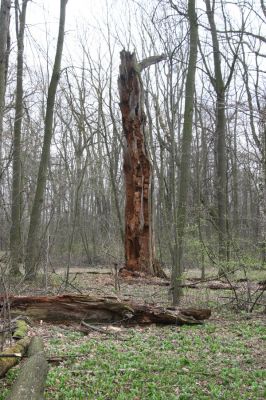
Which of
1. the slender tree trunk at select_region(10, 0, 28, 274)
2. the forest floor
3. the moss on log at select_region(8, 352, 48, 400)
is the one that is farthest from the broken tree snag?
the moss on log at select_region(8, 352, 48, 400)

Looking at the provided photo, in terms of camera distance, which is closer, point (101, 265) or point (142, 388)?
point (142, 388)

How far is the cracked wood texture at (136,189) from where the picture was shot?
14.4m

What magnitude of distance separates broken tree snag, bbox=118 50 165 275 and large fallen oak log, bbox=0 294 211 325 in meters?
6.90

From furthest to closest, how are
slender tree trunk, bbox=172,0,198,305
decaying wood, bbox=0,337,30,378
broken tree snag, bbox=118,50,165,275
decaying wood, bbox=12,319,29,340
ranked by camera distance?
broken tree snag, bbox=118,50,165,275
slender tree trunk, bbox=172,0,198,305
decaying wood, bbox=12,319,29,340
decaying wood, bbox=0,337,30,378

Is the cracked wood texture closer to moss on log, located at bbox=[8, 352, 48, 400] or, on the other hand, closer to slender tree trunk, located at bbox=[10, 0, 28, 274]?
slender tree trunk, located at bbox=[10, 0, 28, 274]

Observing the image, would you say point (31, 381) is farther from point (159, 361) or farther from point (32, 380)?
point (159, 361)

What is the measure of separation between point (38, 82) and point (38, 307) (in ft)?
42.0

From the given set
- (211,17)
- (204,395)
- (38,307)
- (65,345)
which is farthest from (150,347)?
(211,17)

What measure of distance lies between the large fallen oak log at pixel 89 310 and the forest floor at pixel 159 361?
178mm

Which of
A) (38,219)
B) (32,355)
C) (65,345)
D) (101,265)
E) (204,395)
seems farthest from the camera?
(101,265)

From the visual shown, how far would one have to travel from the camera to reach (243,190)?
98.1 ft

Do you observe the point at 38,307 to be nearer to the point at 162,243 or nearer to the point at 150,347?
the point at 150,347

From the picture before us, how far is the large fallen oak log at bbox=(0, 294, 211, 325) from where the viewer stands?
23.9 ft

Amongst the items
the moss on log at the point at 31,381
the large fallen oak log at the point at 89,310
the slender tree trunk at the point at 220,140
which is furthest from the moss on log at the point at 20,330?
the slender tree trunk at the point at 220,140
